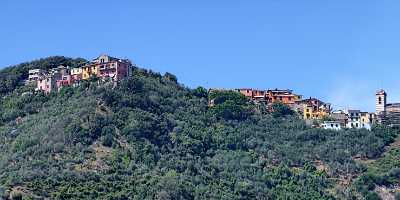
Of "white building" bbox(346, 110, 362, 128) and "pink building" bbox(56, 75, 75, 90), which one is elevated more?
"pink building" bbox(56, 75, 75, 90)

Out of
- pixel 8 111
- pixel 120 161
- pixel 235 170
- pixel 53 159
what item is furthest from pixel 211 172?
pixel 8 111

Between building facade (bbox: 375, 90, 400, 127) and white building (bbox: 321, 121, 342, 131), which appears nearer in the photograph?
white building (bbox: 321, 121, 342, 131)

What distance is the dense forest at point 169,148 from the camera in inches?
3054

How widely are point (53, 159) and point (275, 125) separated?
26.9 meters

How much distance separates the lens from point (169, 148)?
87812 mm

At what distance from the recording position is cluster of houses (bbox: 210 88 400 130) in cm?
10156

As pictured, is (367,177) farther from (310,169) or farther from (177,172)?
(177,172)

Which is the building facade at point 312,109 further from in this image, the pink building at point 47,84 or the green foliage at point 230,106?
the pink building at point 47,84

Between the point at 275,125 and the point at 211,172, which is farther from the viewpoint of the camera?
the point at 275,125

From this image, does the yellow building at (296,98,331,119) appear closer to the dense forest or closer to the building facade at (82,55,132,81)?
the dense forest

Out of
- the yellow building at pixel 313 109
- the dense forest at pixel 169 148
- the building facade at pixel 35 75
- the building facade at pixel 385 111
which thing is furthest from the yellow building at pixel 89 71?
the building facade at pixel 385 111

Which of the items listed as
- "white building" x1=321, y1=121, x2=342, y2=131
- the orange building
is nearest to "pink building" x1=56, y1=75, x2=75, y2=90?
the orange building

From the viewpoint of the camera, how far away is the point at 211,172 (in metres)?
85.2

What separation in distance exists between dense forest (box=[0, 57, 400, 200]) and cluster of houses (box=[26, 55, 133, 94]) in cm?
128
